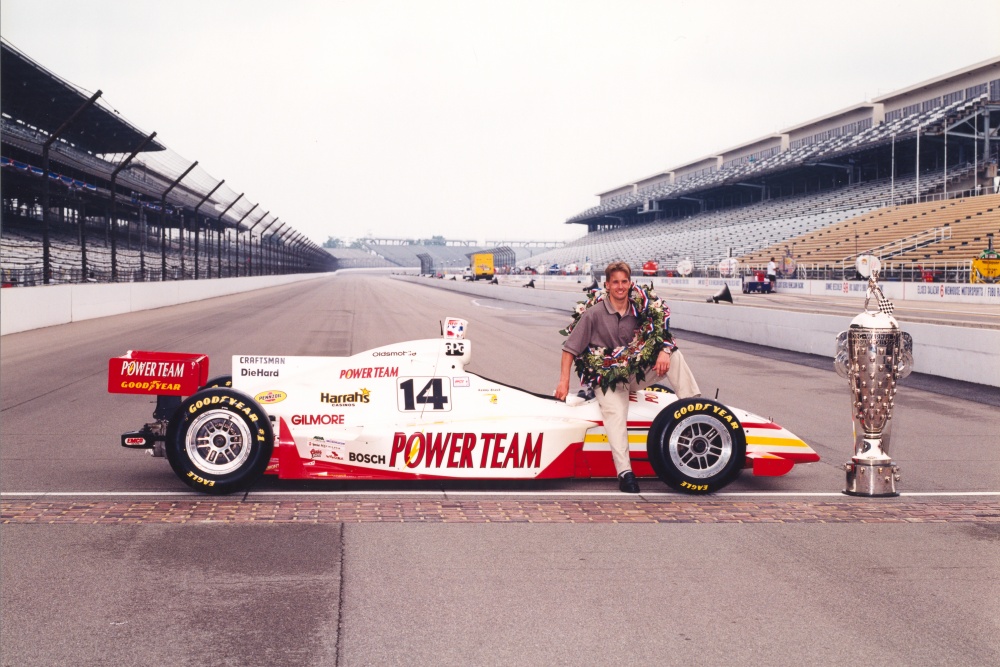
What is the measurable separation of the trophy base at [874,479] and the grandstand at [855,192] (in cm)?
3336

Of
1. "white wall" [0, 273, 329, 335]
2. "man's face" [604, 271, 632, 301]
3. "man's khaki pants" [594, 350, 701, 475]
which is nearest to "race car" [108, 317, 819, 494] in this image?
"man's khaki pants" [594, 350, 701, 475]

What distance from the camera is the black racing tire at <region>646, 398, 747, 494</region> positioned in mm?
6625

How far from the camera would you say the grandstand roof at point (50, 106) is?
3884 cm

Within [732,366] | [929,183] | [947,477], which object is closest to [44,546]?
[947,477]

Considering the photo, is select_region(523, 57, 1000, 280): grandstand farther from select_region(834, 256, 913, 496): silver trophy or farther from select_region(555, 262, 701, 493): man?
select_region(555, 262, 701, 493): man

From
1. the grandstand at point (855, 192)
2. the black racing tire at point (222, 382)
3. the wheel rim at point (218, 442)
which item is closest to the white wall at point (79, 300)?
the black racing tire at point (222, 382)

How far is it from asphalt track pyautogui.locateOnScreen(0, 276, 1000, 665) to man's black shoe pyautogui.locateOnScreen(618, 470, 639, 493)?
16 cm

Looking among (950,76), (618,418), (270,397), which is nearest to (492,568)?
(618,418)

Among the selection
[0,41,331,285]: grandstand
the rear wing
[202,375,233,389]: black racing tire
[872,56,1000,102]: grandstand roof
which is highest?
[872,56,1000,102]: grandstand roof

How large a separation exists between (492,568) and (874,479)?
3.21 metres

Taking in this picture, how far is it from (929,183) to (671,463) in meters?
53.7

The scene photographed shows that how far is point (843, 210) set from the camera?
5975cm

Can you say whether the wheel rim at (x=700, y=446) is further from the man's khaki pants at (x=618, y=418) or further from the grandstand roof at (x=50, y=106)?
the grandstand roof at (x=50, y=106)

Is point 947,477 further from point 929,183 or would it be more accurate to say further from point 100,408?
point 929,183
